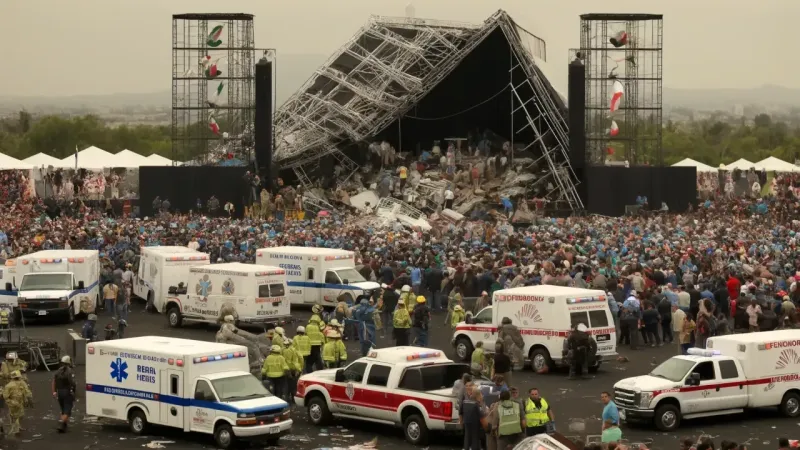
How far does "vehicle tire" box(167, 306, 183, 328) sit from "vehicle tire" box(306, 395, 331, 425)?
11582 millimetres

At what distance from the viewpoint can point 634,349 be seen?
28984 millimetres

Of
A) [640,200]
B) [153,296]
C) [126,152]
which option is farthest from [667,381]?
[126,152]

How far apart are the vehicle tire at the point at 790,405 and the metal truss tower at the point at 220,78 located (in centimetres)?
3600

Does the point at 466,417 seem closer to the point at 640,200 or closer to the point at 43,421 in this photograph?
the point at 43,421

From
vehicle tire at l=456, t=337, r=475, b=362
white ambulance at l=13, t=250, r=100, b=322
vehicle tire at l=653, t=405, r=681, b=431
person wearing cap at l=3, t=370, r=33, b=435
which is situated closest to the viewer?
person wearing cap at l=3, t=370, r=33, b=435

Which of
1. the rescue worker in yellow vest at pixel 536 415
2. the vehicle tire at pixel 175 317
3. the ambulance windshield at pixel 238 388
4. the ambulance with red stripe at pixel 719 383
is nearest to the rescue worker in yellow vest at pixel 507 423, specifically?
the rescue worker in yellow vest at pixel 536 415

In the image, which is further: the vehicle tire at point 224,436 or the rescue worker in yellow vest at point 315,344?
the rescue worker in yellow vest at point 315,344

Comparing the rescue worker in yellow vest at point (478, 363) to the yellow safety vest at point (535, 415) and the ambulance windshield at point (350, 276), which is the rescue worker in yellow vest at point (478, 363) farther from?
the ambulance windshield at point (350, 276)

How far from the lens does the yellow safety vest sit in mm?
18219

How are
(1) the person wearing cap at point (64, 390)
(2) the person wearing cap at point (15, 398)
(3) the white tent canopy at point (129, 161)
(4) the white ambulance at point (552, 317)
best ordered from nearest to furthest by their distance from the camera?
(2) the person wearing cap at point (15, 398)
(1) the person wearing cap at point (64, 390)
(4) the white ambulance at point (552, 317)
(3) the white tent canopy at point (129, 161)

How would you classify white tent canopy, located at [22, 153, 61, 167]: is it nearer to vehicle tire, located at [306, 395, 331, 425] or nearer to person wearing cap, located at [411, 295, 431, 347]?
person wearing cap, located at [411, 295, 431, 347]

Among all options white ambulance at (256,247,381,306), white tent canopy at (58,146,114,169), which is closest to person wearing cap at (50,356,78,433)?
white ambulance at (256,247,381,306)

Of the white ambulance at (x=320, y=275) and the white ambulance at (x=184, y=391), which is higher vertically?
the white ambulance at (x=320, y=275)

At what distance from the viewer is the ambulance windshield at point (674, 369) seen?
2122 centimetres
